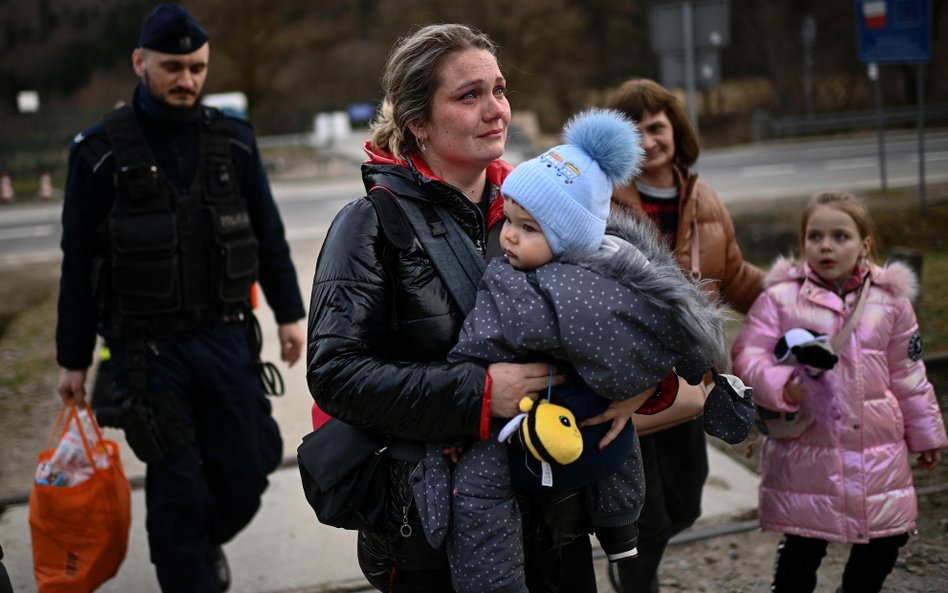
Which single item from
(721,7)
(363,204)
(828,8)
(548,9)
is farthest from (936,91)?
(363,204)

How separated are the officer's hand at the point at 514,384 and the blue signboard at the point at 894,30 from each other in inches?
406

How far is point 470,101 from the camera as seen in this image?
237cm

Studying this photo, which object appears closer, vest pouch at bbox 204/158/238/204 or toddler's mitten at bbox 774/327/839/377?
toddler's mitten at bbox 774/327/839/377

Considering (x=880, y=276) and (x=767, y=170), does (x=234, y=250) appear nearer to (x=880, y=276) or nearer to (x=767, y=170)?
(x=880, y=276)

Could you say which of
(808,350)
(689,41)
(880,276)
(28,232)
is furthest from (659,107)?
(28,232)

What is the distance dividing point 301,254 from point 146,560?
796cm

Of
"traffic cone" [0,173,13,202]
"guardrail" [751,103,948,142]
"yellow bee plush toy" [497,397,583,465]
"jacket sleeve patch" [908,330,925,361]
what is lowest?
"guardrail" [751,103,948,142]

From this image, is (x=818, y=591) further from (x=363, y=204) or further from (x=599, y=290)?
(x=363, y=204)

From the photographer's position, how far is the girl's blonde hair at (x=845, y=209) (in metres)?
3.38

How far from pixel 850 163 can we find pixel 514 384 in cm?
1997

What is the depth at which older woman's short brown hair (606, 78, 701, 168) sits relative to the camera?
12.0 ft

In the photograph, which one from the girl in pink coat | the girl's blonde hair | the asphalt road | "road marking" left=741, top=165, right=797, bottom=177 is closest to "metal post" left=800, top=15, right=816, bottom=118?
the asphalt road

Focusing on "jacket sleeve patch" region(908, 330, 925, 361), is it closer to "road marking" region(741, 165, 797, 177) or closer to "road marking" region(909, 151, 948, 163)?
"road marking" region(741, 165, 797, 177)

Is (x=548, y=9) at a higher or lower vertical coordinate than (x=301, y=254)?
higher
